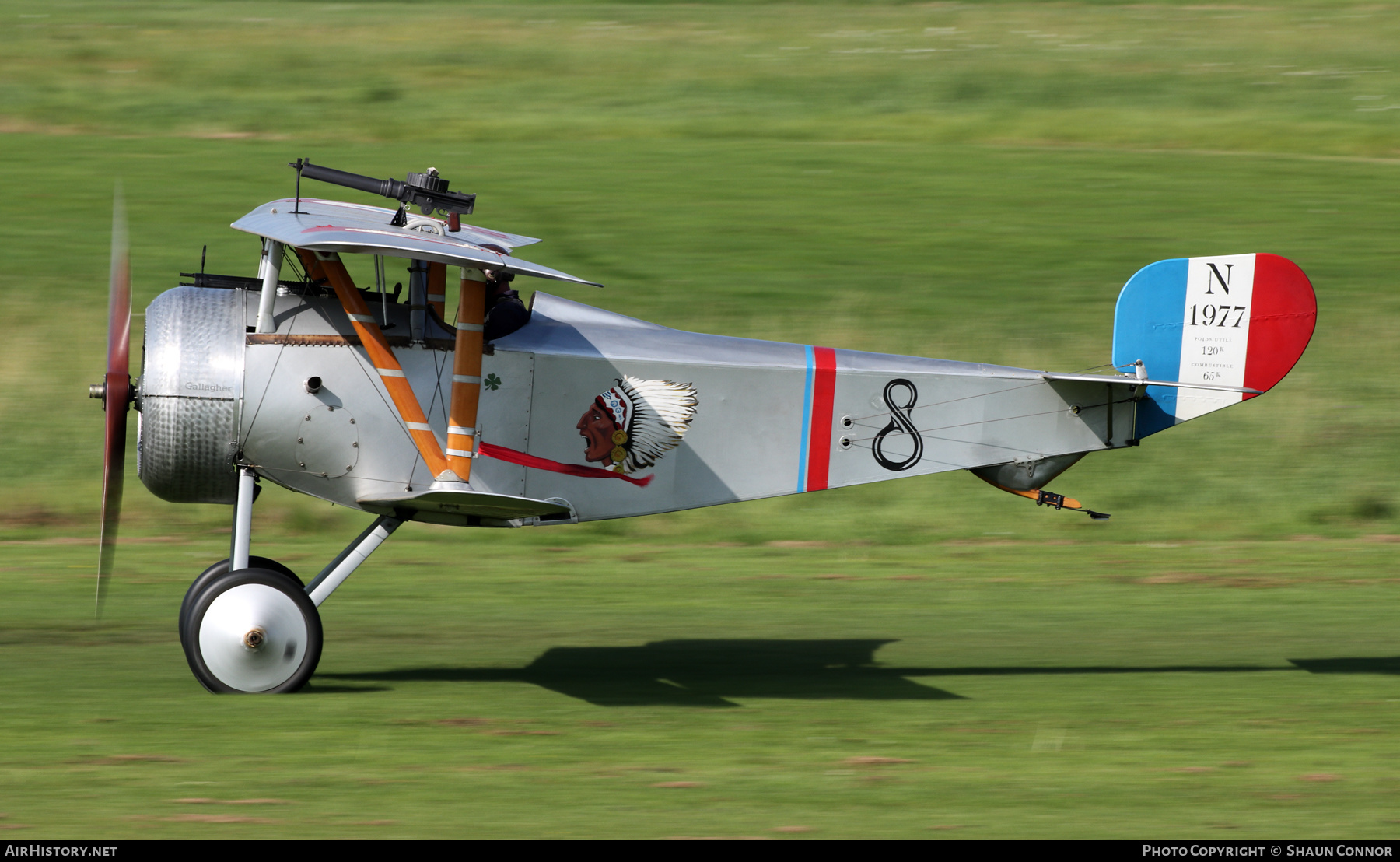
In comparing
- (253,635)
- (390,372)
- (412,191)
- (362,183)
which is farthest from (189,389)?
(412,191)

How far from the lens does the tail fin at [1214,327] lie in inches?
363

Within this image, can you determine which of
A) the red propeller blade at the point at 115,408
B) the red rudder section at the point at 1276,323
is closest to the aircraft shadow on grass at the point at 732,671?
the red propeller blade at the point at 115,408

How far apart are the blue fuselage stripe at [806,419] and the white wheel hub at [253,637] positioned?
3189 millimetres

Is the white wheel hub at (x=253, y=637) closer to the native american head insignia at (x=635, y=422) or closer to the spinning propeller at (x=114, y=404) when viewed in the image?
the spinning propeller at (x=114, y=404)

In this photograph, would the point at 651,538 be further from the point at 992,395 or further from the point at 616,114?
the point at 616,114

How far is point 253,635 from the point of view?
27.2 feet

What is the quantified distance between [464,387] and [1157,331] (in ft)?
14.8

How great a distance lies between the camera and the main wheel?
8289mm

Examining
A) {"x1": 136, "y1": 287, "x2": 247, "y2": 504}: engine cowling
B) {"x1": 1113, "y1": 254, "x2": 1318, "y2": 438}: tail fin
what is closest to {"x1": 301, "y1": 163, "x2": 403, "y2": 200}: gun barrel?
{"x1": 136, "y1": 287, "x2": 247, "y2": 504}: engine cowling

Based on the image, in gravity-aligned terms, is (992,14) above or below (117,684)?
above

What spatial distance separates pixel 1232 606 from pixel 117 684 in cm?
857

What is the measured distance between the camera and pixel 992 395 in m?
9.27

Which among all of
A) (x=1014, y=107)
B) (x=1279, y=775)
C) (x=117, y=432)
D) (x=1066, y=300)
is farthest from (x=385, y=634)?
(x=1014, y=107)

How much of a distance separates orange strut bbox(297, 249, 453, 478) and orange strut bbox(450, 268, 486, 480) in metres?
0.08
